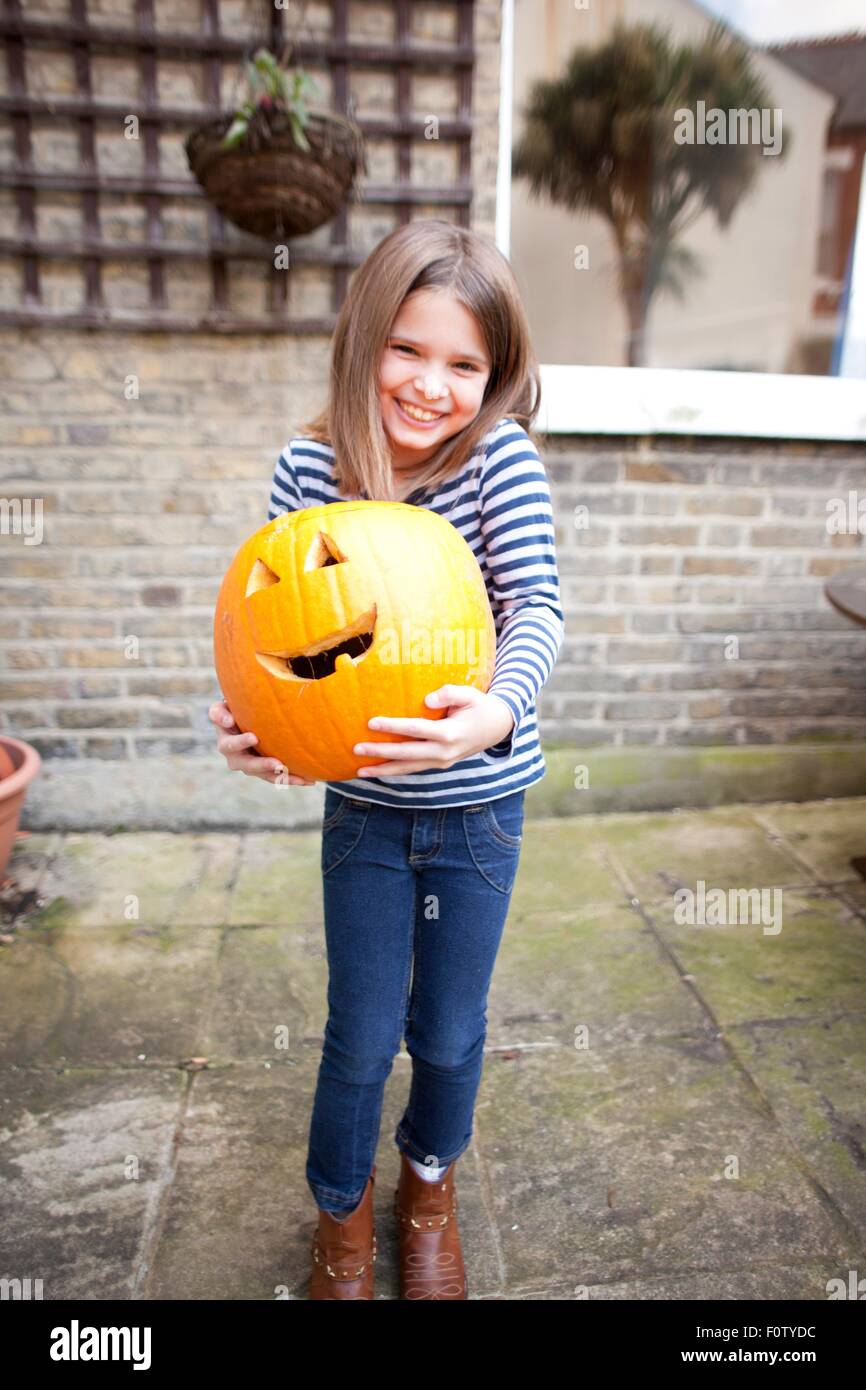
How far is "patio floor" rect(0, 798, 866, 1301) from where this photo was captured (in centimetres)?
187

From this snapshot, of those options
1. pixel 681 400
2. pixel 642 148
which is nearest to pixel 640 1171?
pixel 681 400

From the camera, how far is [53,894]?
10.3 feet

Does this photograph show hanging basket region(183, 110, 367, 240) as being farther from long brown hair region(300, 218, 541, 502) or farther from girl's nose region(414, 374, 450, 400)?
girl's nose region(414, 374, 450, 400)

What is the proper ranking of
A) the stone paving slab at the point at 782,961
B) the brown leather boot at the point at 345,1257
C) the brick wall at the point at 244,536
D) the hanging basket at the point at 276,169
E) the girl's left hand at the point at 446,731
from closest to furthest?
1. the girl's left hand at the point at 446,731
2. the brown leather boot at the point at 345,1257
3. the stone paving slab at the point at 782,961
4. the hanging basket at the point at 276,169
5. the brick wall at the point at 244,536

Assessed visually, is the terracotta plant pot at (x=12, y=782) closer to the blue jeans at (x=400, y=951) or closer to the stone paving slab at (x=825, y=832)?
the blue jeans at (x=400, y=951)

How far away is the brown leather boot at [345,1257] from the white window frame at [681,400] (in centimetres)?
258

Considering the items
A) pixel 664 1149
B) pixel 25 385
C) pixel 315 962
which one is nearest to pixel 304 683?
pixel 664 1149

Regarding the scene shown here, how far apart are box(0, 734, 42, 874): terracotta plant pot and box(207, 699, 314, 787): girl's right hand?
A: 167 cm

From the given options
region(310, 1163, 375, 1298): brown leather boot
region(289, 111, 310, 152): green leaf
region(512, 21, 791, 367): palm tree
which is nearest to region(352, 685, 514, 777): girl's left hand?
region(310, 1163, 375, 1298): brown leather boot

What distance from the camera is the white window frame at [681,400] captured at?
3.48 meters

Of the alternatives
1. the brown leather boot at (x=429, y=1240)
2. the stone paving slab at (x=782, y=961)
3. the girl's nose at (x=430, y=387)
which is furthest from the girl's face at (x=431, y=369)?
the stone paving slab at (x=782, y=961)

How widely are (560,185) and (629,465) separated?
107 centimetres

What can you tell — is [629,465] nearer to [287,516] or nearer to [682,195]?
[682,195]
